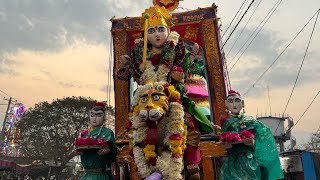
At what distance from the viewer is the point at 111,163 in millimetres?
5156

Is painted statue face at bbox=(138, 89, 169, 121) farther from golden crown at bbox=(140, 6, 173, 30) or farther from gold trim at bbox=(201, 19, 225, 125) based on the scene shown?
gold trim at bbox=(201, 19, 225, 125)

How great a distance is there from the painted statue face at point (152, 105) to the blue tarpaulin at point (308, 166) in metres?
6.24

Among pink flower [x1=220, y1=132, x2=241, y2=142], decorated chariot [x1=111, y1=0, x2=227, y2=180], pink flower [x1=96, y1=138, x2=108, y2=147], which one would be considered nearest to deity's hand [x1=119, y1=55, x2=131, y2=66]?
decorated chariot [x1=111, y1=0, x2=227, y2=180]

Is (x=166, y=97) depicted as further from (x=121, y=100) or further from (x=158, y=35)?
(x=121, y=100)

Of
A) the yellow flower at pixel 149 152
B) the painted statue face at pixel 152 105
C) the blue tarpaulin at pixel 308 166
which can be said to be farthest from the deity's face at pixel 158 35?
the blue tarpaulin at pixel 308 166

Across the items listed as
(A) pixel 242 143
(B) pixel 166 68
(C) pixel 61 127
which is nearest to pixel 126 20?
(B) pixel 166 68

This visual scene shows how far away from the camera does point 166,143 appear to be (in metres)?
3.91

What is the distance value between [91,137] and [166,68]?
1.61 m

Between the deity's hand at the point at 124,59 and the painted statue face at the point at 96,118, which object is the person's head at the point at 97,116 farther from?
the deity's hand at the point at 124,59

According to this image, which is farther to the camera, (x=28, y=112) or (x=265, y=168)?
(x=28, y=112)

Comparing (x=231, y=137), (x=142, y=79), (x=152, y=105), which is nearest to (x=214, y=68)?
(x=142, y=79)

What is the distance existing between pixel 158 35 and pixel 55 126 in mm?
21744

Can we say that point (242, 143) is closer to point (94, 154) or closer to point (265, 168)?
point (265, 168)

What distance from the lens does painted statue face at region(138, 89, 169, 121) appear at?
12.5ft
